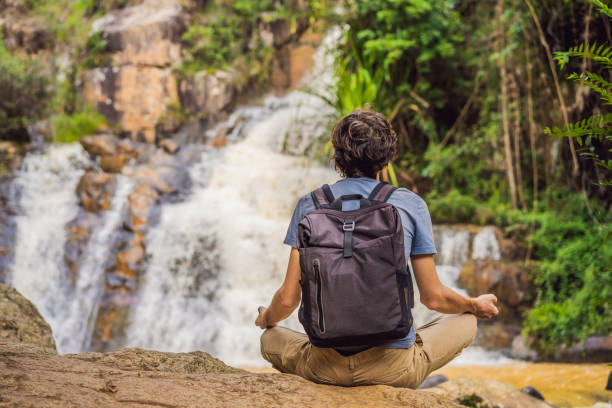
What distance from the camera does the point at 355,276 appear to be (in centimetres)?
177

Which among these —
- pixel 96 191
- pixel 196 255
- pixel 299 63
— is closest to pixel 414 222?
pixel 196 255

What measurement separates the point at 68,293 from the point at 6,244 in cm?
138

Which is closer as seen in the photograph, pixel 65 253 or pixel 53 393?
pixel 53 393

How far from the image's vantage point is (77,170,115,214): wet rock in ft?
27.4

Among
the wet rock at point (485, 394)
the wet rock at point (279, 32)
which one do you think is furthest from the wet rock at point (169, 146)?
the wet rock at point (485, 394)

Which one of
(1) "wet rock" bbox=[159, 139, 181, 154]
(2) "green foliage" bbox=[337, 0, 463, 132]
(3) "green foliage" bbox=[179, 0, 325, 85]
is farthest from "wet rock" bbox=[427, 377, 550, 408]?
(3) "green foliage" bbox=[179, 0, 325, 85]

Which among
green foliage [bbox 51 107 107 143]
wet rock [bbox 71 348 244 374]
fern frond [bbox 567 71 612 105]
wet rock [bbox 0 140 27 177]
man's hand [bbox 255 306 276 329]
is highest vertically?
green foliage [bbox 51 107 107 143]

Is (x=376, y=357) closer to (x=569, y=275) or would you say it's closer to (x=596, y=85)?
(x=596, y=85)

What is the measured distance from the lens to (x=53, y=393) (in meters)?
1.67

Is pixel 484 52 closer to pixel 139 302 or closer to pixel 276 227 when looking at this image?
pixel 276 227

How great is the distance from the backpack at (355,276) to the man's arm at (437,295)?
183 mm

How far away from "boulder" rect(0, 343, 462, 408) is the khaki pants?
0.15 feet

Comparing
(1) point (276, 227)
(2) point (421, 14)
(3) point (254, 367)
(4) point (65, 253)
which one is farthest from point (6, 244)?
(2) point (421, 14)

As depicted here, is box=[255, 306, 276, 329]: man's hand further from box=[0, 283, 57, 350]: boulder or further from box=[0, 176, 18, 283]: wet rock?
box=[0, 176, 18, 283]: wet rock
